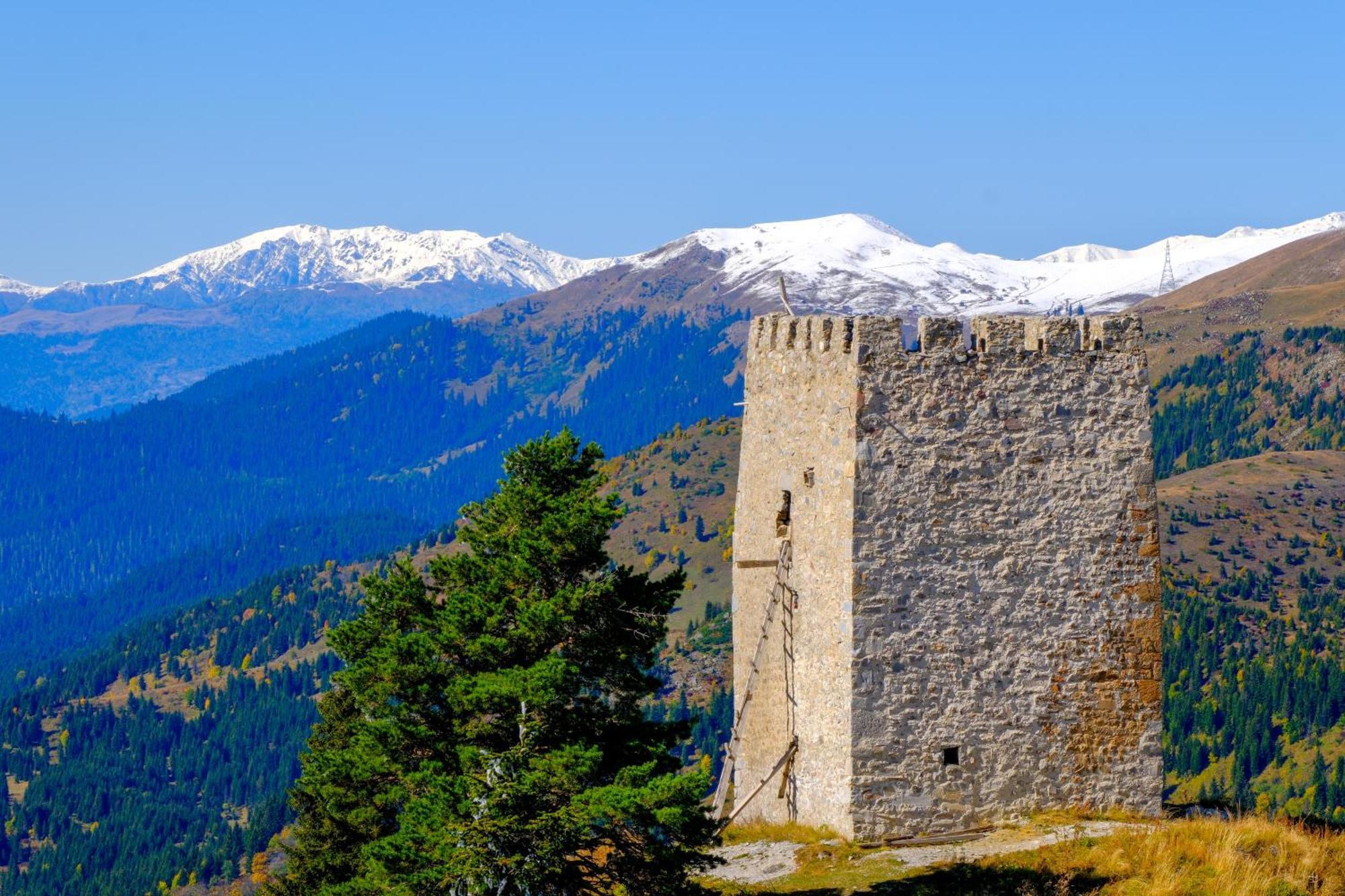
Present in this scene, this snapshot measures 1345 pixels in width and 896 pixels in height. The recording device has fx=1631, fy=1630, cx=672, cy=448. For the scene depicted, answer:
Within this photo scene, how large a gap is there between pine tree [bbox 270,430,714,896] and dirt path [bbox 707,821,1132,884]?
2.65 m

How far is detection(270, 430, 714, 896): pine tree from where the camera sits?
2725 centimetres

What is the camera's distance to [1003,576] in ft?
99.6

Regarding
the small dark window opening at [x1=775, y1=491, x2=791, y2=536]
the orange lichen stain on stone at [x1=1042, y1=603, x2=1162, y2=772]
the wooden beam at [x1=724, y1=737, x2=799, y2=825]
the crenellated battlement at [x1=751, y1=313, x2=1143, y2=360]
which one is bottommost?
the wooden beam at [x1=724, y1=737, x2=799, y2=825]

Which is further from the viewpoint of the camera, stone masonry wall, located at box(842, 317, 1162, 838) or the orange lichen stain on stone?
the orange lichen stain on stone

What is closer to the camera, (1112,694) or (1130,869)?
(1130,869)

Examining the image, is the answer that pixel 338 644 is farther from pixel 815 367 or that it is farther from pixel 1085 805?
pixel 1085 805

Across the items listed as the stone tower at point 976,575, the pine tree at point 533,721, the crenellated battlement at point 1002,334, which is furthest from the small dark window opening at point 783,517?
the crenellated battlement at point 1002,334

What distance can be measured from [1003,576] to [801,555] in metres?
4.00

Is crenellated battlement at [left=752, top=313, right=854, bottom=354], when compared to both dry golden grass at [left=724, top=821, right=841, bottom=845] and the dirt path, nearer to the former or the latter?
dry golden grass at [left=724, top=821, right=841, bottom=845]

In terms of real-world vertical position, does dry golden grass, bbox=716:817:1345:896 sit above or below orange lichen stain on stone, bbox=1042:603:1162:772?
below

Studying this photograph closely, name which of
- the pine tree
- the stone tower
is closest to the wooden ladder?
the stone tower

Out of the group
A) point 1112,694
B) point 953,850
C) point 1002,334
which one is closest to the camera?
point 953,850

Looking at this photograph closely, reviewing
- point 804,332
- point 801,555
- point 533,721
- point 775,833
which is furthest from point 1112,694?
point 533,721

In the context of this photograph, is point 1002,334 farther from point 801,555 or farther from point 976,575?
point 801,555
